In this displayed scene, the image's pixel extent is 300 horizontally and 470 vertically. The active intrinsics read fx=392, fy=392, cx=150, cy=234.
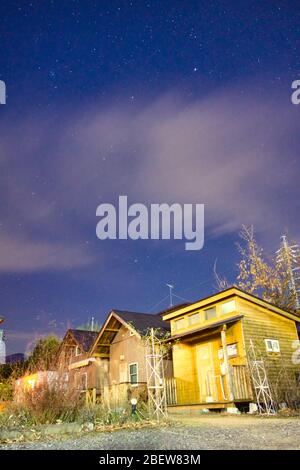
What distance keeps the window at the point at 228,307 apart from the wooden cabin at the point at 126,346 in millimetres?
4465

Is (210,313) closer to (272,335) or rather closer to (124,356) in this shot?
(272,335)

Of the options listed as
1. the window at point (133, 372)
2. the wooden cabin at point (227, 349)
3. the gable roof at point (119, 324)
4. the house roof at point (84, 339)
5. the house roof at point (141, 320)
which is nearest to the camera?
the wooden cabin at point (227, 349)

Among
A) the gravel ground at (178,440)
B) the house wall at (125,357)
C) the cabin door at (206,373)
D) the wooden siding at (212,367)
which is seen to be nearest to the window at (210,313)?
the wooden siding at (212,367)

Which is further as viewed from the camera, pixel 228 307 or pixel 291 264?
pixel 291 264

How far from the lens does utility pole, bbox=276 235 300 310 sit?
27.2 meters

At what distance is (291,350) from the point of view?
16.0 meters

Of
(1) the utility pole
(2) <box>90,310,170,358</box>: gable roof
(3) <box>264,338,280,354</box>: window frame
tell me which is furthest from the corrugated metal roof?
(1) the utility pole

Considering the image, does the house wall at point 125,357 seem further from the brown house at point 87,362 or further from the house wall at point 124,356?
the brown house at point 87,362

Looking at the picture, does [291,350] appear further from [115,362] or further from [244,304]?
[115,362]

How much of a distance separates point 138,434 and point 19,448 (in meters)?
2.07

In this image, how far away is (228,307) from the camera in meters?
15.1

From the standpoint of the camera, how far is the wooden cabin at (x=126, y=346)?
19755 mm

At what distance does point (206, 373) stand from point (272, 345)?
2.97 meters

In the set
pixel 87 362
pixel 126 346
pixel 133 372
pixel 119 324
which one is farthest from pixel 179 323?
pixel 87 362
